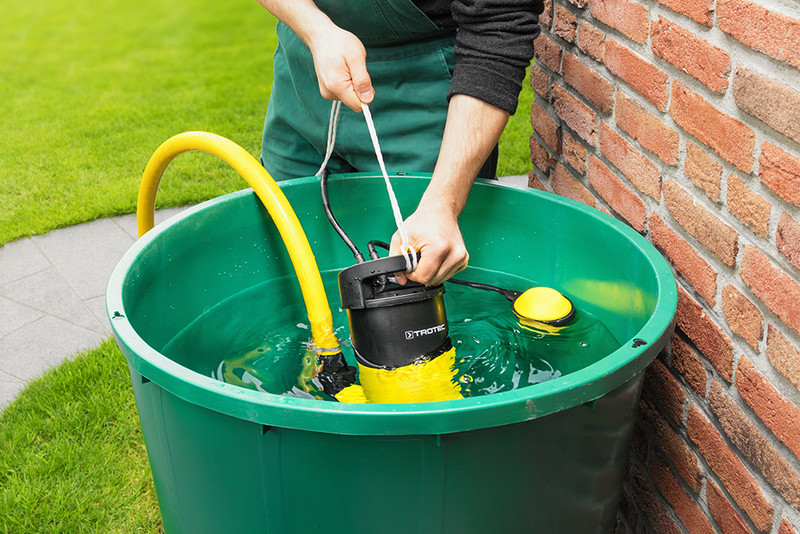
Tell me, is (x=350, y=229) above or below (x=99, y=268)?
above

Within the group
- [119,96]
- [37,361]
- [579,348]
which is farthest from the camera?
[119,96]

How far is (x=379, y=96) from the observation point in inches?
65.2

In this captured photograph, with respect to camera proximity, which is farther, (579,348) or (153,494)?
(153,494)

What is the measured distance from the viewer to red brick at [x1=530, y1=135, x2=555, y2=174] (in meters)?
1.89

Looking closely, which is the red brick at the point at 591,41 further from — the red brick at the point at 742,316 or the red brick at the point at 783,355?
the red brick at the point at 783,355

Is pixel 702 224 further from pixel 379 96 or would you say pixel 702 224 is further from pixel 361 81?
pixel 379 96

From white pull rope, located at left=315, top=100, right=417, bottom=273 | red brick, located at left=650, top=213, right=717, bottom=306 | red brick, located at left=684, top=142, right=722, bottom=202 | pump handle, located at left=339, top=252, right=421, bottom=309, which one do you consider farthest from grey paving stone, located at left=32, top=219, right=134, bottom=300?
red brick, located at left=684, top=142, right=722, bottom=202

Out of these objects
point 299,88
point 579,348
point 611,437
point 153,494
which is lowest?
point 153,494

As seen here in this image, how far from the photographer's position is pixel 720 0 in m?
1.11

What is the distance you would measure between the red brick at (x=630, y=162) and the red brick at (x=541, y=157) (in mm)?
311

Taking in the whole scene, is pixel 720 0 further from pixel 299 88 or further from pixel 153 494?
pixel 153 494

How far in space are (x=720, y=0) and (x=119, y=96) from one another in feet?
12.3

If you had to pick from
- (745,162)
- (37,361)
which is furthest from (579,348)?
(37,361)

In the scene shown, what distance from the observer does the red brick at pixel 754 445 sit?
3.52 ft
